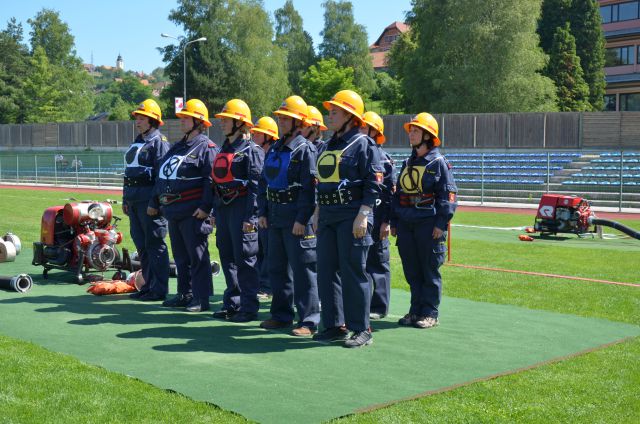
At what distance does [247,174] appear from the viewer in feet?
27.9

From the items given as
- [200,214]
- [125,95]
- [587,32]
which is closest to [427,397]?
[200,214]

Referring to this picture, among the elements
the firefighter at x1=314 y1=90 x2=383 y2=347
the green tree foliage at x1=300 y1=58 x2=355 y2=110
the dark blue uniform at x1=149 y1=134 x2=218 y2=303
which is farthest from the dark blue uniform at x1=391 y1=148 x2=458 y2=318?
the green tree foliage at x1=300 y1=58 x2=355 y2=110

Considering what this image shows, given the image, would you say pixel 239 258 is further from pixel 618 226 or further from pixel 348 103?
pixel 618 226

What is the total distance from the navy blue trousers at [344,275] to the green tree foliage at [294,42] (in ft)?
287

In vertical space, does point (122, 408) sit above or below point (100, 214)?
below

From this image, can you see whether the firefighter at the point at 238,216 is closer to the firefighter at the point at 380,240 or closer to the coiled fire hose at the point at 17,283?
the firefighter at the point at 380,240

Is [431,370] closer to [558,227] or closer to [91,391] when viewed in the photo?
[91,391]

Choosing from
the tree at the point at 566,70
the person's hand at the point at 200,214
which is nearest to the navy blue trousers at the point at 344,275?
the person's hand at the point at 200,214

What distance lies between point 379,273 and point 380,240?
384 mm

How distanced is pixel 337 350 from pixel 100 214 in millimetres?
5025

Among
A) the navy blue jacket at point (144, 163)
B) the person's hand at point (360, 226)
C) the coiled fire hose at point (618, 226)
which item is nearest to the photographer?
the person's hand at point (360, 226)

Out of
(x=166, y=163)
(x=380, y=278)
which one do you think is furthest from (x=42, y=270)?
(x=380, y=278)

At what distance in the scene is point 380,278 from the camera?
8727 millimetres

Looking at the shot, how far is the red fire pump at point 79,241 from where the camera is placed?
10656mm
